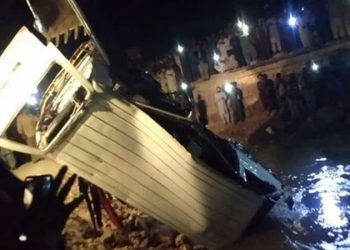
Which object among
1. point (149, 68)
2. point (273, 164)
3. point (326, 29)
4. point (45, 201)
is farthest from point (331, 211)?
point (149, 68)

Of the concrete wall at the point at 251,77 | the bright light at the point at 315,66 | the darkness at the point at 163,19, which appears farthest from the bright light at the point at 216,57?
the bright light at the point at 315,66

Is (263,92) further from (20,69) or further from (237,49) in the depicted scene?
(20,69)

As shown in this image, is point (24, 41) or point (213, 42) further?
point (213, 42)

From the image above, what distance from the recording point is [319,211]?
9477 mm

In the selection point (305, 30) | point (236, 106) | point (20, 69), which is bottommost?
point (20, 69)

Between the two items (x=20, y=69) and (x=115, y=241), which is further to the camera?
(x=115, y=241)

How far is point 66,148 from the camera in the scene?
274 inches

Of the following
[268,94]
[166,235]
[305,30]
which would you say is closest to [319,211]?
[166,235]

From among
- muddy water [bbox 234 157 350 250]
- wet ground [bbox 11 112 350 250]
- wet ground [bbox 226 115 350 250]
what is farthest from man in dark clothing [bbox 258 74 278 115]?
muddy water [bbox 234 157 350 250]

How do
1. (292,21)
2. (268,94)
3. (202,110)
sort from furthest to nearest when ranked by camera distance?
(202,110)
(292,21)
(268,94)

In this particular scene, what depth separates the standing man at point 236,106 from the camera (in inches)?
728

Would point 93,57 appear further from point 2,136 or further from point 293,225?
point 293,225

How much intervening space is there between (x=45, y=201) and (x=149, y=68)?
752 inches

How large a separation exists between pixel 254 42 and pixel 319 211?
10.5 m
